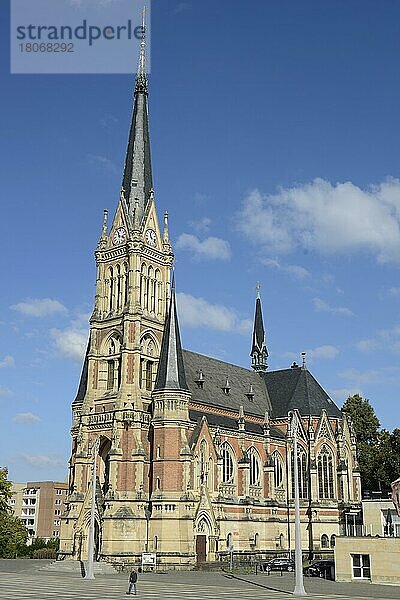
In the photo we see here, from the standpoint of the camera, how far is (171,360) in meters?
70.6

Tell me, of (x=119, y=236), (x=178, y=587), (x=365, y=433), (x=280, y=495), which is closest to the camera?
(x=178, y=587)

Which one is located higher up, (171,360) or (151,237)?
(151,237)

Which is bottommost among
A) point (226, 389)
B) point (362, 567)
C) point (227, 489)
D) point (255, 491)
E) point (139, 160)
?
point (362, 567)

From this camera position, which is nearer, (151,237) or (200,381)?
(200,381)

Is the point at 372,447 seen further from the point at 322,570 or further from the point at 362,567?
the point at 362,567

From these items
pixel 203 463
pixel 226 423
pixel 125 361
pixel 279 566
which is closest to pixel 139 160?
pixel 125 361

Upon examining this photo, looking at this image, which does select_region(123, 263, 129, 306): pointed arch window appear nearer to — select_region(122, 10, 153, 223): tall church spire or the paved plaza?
select_region(122, 10, 153, 223): tall church spire

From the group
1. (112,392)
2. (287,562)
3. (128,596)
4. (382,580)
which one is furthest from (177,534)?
(128,596)

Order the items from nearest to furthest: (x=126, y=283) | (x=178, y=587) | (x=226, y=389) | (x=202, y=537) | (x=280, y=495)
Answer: (x=178, y=587) → (x=202, y=537) → (x=126, y=283) → (x=280, y=495) → (x=226, y=389)

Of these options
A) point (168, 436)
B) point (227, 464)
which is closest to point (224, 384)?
point (227, 464)

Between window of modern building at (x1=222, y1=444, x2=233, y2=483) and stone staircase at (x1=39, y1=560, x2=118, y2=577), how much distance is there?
17587 millimetres

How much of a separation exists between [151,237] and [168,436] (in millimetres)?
23676

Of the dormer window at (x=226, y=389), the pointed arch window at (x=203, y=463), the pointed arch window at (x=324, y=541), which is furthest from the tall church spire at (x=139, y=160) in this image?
the pointed arch window at (x=324, y=541)

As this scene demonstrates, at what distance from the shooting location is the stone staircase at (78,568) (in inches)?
2335
